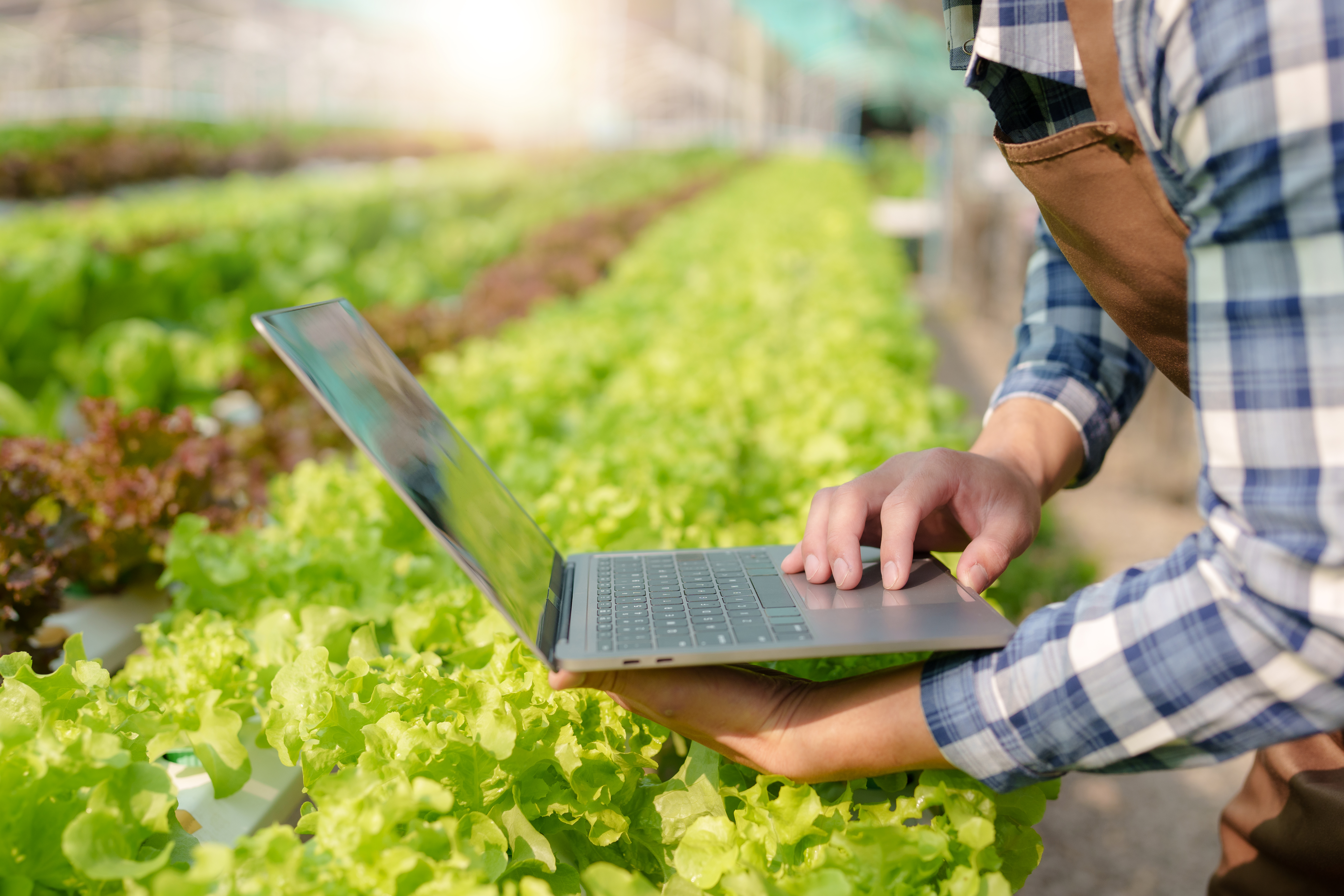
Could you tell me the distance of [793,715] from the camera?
1110mm

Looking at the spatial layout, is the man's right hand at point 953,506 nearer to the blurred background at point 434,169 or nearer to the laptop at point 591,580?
the laptop at point 591,580

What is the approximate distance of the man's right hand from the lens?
120 centimetres

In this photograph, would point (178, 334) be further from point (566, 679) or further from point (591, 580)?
point (566, 679)

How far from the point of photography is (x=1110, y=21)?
101 cm

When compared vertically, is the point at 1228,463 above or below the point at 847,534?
above

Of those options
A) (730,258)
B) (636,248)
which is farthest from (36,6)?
(730,258)

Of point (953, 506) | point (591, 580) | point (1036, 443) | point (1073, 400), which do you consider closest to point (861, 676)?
point (953, 506)

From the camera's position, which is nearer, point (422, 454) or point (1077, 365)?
point (422, 454)

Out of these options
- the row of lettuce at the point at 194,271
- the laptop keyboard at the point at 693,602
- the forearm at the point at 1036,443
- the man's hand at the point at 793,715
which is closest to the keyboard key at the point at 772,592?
the laptop keyboard at the point at 693,602

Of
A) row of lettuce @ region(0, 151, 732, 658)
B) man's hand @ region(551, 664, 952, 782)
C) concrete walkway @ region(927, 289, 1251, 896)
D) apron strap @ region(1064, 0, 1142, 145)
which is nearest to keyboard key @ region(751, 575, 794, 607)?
man's hand @ region(551, 664, 952, 782)

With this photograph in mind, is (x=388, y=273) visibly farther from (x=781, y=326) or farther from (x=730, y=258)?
(x=781, y=326)

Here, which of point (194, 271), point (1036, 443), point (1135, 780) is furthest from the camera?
point (194, 271)

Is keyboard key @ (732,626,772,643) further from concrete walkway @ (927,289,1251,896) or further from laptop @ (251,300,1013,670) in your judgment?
concrete walkway @ (927,289,1251,896)

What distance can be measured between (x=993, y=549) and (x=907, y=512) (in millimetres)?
125
